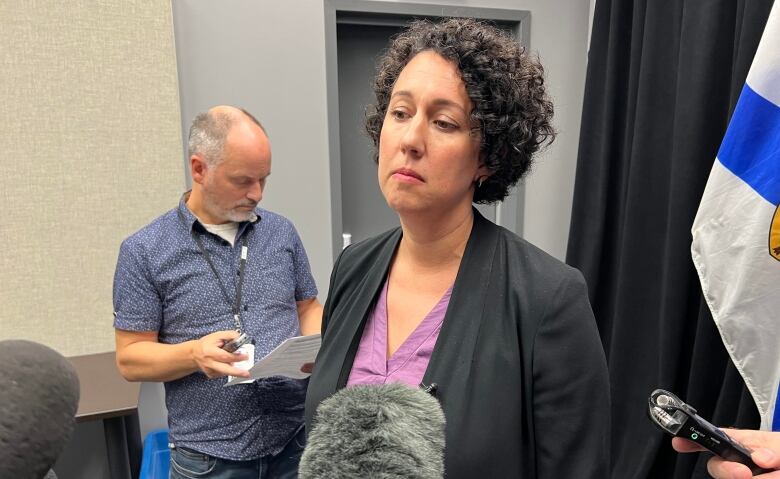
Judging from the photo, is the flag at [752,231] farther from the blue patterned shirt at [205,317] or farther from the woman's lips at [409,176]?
the blue patterned shirt at [205,317]

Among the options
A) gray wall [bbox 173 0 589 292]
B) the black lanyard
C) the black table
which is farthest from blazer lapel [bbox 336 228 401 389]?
gray wall [bbox 173 0 589 292]

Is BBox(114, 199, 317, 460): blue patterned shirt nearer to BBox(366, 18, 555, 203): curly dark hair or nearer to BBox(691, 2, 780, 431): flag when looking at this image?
BBox(366, 18, 555, 203): curly dark hair

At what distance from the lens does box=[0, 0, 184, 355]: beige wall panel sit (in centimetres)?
182

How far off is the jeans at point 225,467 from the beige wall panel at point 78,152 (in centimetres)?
95

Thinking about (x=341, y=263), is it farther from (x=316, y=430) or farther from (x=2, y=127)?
(x=2, y=127)

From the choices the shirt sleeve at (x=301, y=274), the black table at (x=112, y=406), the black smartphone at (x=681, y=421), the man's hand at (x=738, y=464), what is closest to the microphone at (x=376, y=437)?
the black smartphone at (x=681, y=421)

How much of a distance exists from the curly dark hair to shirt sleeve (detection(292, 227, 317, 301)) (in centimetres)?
66

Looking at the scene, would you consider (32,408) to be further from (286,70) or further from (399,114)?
(286,70)

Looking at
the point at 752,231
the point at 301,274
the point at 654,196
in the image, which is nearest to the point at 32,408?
the point at 301,274

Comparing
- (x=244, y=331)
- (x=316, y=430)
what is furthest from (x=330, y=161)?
(x=316, y=430)

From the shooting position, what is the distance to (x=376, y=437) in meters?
0.39

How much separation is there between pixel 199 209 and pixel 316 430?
3.43 ft

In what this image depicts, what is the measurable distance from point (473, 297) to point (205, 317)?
0.76m

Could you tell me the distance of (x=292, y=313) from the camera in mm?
1426
